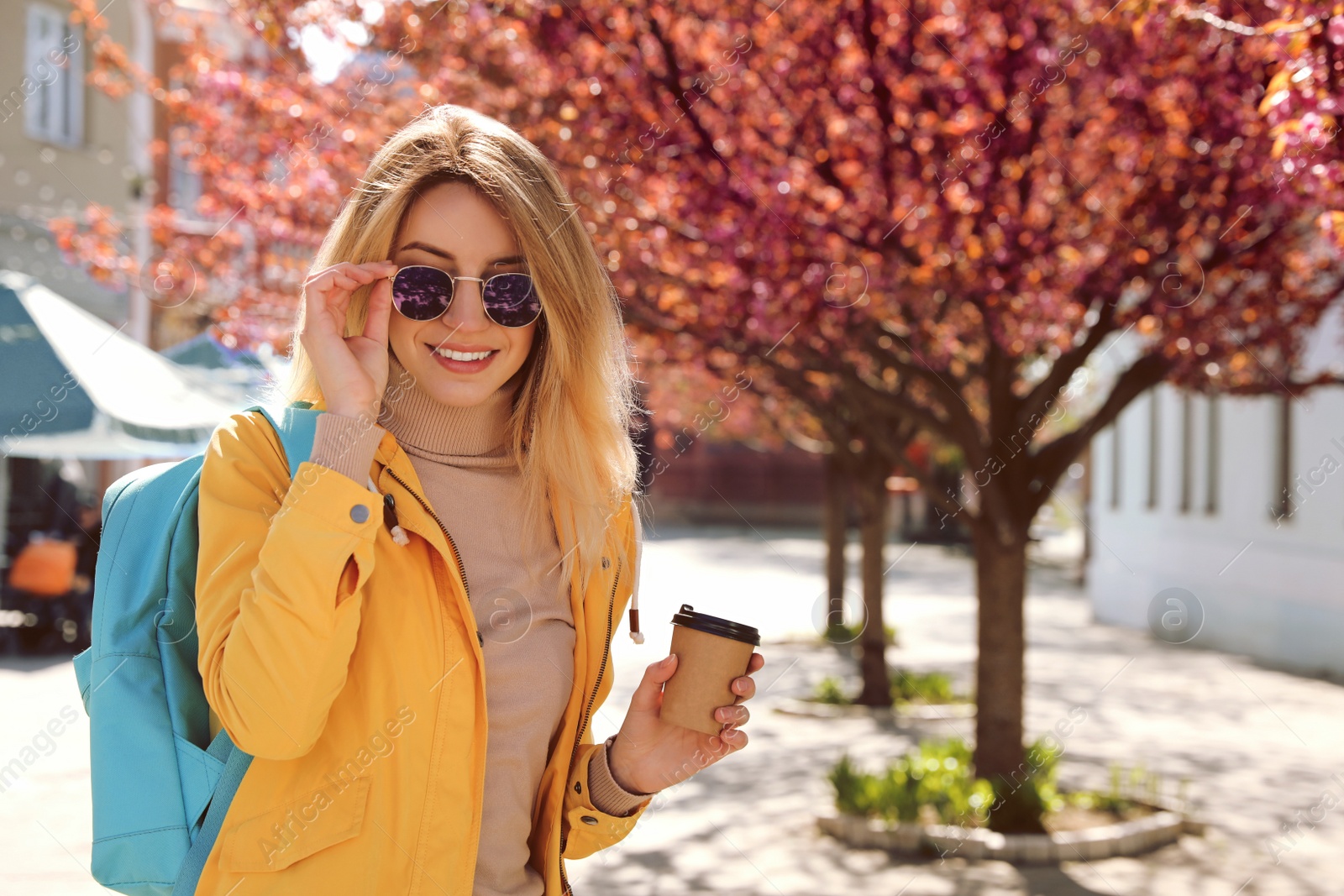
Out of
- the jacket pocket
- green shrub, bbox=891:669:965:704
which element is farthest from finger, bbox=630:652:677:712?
green shrub, bbox=891:669:965:704

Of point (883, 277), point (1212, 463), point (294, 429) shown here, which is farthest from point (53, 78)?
point (294, 429)

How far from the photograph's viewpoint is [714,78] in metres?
5.58

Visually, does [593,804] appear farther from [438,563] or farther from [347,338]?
[347,338]

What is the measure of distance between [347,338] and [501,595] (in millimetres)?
471

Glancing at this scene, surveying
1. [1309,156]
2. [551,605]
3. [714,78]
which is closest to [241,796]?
[551,605]

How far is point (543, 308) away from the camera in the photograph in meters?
2.10

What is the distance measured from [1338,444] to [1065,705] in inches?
156

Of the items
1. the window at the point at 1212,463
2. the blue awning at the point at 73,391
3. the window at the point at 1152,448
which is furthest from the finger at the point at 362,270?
the window at the point at 1152,448

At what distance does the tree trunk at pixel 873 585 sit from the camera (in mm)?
10844

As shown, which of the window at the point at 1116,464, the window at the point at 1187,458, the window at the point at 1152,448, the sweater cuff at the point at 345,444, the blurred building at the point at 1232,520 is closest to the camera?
the sweater cuff at the point at 345,444

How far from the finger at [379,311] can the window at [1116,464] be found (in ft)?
59.3

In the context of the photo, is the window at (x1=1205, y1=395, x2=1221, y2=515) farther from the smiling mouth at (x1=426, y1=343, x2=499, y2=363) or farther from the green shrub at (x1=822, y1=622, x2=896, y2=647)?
the smiling mouth at (x1=426, y1=343, x2=499, y2=363)

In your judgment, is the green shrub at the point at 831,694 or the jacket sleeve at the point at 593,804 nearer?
the jacket sleeve at the point at 593,804

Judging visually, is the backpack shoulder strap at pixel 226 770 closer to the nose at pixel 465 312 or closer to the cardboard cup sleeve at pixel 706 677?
the nose at pixel 465 312
